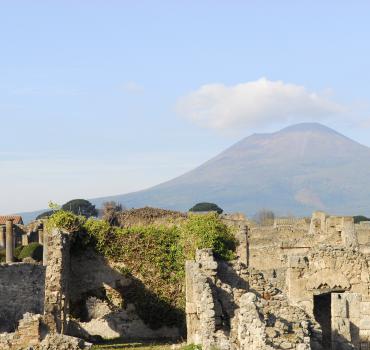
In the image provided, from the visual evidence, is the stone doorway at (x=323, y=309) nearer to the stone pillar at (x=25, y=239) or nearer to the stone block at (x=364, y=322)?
the stone block at (x=364, y=322)

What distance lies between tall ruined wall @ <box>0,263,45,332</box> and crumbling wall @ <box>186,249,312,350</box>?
964 cm

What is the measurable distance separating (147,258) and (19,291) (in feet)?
21.9

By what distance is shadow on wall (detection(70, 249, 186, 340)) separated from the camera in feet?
87.9

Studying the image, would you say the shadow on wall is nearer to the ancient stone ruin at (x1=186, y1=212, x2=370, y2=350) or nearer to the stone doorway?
the ancient stone ruin at (x1=186, y1=212, x2=370, y2=350)

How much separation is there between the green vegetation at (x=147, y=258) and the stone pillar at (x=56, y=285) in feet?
8.00

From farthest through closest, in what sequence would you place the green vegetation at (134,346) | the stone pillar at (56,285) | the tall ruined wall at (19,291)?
the tall ruined wall at (19,291) < the green vegetation at (134,346) < the stone pillar at (56,285)

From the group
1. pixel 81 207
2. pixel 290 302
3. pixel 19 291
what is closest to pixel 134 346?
pixel 290 302

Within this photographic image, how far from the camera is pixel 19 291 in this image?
3158 centimetres

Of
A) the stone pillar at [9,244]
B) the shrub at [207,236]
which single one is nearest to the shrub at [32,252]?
the stone pillar at [9,244]

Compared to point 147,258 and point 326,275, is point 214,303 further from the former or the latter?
point 147,258

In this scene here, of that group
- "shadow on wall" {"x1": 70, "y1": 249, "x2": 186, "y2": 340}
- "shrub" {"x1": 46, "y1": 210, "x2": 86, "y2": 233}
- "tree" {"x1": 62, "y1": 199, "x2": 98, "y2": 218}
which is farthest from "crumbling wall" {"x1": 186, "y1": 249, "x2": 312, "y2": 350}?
"tree" {"x1": 62, "y1": 199, "x2": 98, "y2": 218}

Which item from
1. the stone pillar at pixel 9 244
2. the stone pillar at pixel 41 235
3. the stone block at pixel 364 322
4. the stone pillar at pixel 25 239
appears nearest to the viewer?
the stone block at pixel 364 322

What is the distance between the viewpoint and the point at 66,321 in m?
23.2

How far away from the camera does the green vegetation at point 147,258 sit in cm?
2675
